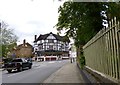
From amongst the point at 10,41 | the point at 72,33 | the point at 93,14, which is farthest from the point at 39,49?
the point at 93,14

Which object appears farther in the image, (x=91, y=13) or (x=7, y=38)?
(x=7, y=38)

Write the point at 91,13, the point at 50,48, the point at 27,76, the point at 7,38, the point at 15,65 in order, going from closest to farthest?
1. the point at 91,13
2. the point at 27,76
3. the point at 15,65
4. the point at 7,38
5. the point at 50,48

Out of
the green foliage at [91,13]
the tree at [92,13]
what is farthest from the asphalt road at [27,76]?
the tree at [92,13]

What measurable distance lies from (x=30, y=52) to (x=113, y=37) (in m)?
120

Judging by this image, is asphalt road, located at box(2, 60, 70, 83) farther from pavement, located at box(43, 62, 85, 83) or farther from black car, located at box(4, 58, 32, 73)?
pavement, located at box(43, 62, 85, 83)

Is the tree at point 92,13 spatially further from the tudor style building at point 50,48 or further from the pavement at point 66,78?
the tudor style building at point 50,48

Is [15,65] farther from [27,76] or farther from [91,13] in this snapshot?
[91,13]

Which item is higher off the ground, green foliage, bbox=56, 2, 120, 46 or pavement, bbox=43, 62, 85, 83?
green foliage, bbox=56, 2, 120, 46

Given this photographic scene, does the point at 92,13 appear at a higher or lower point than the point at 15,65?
higher

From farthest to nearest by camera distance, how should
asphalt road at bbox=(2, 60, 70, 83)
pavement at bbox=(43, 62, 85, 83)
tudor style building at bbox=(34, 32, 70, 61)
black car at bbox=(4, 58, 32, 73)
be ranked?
tudor style building at bbox=(34, 32, 70, 61)
black car at bbox=(4, 58, 32, 73)
asphalt road at bbox=(2, 60, 70, 83)
pavement at bbox=(43, 62, 85, 83)

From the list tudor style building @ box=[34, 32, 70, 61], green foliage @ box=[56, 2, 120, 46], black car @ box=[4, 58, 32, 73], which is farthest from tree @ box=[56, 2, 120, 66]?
tudor style building @ box=[34, 32, 70, 61]

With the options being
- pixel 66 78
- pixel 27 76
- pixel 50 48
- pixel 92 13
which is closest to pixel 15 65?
pixel 27 76

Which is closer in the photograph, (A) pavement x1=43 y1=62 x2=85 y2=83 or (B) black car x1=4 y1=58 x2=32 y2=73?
(A) pavement x1=43 y1=62 x2=85 y2=83

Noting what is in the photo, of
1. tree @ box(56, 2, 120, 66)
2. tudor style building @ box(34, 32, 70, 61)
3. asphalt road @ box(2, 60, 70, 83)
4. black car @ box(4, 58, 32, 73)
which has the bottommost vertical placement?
asphalt road @ box(2, 60, 70, 83)
